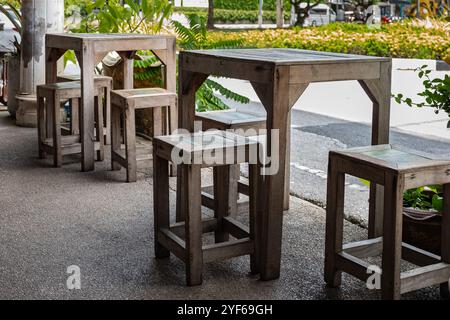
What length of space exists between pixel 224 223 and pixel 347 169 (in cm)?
82

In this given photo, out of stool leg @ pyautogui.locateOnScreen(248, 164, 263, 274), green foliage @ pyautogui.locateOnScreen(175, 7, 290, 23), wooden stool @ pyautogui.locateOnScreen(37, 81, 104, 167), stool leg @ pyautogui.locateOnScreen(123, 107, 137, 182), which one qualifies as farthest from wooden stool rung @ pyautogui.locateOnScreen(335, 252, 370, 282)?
green foliage @ pyautogui.locateOnScreen(175, 7, 290, 23)

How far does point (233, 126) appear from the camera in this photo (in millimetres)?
3986

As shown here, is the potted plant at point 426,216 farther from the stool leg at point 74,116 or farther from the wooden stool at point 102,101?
the stool leg at point 74,116

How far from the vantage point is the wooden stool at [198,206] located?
298cm

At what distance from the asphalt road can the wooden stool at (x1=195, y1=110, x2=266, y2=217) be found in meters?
0.65

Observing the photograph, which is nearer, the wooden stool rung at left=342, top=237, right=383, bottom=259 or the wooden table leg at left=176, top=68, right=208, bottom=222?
the wooden stool rung at left=342, top=237, right=383, bottom=259

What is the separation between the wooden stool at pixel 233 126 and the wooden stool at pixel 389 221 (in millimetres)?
863

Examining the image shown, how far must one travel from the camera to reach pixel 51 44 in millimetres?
5520

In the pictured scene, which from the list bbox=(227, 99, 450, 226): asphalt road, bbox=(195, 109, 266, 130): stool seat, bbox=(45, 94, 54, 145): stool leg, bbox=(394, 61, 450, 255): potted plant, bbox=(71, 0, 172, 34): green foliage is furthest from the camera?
bbox=(71, 0, 172, 34): green foliage

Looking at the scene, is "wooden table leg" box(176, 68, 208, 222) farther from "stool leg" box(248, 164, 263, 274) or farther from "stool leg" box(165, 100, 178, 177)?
"stool leg" box(165, 100, 178, 177)

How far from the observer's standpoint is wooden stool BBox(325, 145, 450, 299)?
269 centimetres

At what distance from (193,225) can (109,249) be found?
2.23 ft

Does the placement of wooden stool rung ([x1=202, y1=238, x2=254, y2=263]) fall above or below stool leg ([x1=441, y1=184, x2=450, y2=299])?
below
